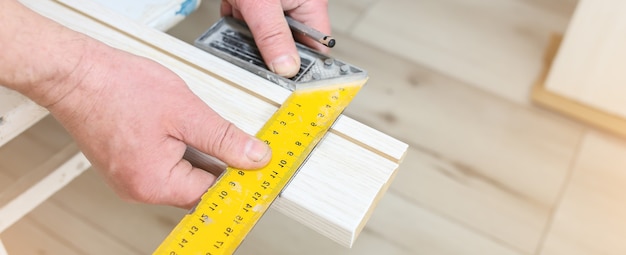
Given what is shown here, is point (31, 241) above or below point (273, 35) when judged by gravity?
below

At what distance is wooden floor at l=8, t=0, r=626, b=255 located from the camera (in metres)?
1.29

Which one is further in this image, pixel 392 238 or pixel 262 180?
pixel 392 238

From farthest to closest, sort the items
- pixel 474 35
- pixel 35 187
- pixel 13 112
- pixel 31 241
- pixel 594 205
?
pixel 474 35, pixel 594 205, pixel 31 241, pixel 35 187, pixel 13 112

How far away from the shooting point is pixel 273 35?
756mm

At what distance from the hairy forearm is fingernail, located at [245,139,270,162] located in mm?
212

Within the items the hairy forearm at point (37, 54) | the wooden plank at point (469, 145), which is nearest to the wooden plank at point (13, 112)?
the hairy forearm at point (37, 54)

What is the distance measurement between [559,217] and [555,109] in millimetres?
364

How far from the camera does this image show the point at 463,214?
4.46ft

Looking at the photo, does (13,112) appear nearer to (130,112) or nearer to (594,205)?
(130,112)

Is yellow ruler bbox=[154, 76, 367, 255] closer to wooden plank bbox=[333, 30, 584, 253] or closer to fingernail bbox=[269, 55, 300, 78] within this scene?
fingernail bbox=[269, 55, 300, 78]

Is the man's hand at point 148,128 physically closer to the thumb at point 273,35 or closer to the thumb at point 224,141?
the thumb at point 224,141

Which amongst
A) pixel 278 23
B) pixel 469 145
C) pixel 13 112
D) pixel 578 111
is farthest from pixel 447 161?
pixel 13 112

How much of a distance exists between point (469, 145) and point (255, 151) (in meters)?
1.01

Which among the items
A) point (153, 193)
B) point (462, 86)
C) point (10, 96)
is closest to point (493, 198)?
point (462, 86)
